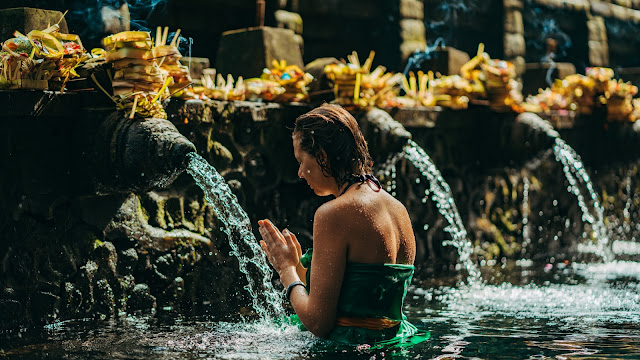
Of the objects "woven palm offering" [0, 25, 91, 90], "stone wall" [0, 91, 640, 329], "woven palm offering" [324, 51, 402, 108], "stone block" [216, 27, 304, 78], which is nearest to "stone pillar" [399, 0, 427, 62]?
"stone wall" [0, 91, 640, 329]

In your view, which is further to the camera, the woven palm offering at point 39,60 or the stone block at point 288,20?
the stone block at point 288,20

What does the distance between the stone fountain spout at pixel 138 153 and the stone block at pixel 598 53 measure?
1001cm

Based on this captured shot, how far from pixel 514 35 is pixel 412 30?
2.38 meters

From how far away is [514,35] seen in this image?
11.8m

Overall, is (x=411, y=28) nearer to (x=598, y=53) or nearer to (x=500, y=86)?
(x=500, y=86)

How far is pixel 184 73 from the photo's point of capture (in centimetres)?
557

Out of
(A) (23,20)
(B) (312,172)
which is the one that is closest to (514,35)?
(A) (23,20)

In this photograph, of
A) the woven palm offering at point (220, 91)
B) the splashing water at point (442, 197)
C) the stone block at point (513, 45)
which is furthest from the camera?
the stone block at point (513, 45)

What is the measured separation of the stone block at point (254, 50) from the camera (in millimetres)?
7695

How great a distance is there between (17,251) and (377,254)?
→ 8.18ft

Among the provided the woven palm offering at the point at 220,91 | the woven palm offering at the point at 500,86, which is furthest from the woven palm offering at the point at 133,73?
the woven palm offering at the point at 500,86

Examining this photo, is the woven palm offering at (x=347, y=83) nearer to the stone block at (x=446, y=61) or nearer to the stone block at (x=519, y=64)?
the stone block at (x=446, y=61)

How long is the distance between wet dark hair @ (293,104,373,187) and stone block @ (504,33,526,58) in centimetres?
880

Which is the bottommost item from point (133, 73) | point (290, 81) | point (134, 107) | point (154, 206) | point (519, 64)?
point (154, 206)
